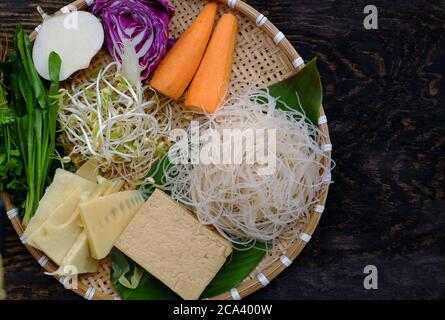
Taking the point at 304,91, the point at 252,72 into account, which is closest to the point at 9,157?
the point at 252,72

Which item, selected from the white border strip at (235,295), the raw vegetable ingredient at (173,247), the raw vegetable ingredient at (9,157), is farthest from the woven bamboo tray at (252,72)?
the raw vegetable ingredient at (173,247)

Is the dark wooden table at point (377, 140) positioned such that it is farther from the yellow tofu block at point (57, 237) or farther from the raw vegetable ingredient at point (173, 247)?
the yellow tofu block at point (57, 237)

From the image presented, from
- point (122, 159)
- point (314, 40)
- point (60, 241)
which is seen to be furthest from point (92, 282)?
point (314, 40)

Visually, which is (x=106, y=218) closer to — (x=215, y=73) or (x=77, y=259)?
(x=77, y=259)

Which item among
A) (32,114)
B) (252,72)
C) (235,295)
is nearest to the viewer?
(32,114)

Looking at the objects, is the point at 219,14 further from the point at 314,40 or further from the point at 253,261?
the point at 253,261

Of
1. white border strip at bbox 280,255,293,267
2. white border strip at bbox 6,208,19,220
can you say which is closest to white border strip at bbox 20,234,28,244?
white border strip at bbox 6,208,19,220

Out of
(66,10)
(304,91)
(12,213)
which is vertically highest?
(66,10)
